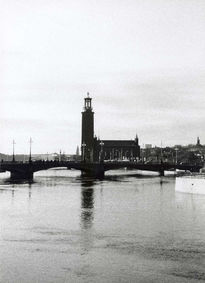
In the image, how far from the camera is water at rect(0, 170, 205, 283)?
895 inches

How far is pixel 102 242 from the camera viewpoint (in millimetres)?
29750

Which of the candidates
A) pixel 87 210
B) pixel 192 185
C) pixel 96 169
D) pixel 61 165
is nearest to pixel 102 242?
pixel 87 210

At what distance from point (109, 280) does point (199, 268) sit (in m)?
4.91

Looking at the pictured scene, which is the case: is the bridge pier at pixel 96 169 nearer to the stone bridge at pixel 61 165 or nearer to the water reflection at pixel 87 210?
the stone bridge at pixel 61 165

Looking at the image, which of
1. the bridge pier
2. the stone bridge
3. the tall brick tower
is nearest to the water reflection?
the stone bridge

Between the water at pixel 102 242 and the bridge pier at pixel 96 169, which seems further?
the bridge pier at pixel 96 169

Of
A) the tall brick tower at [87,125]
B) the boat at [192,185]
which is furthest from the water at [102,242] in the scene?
the tall brick tower at [87,125]

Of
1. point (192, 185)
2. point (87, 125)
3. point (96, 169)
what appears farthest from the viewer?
point (87, 125)

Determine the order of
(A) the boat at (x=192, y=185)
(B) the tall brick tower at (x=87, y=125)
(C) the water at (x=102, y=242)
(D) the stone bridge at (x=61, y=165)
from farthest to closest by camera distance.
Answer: (B) the tall brick tower at (x=87, y=125)
(D) the stone bridge at (x=61, y=165)
(A) the boat at (x=192, y=185)
(C) the water at (x=102, y=242)

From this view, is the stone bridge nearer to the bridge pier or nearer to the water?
the bridge pier

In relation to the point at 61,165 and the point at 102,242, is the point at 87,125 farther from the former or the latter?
the point at 102,242

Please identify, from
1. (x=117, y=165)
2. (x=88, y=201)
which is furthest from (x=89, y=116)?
(x=88, y=201)

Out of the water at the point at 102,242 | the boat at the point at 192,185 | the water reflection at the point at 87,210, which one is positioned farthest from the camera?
the boat at the point at 192,185

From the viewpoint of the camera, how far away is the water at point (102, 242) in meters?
22.7
